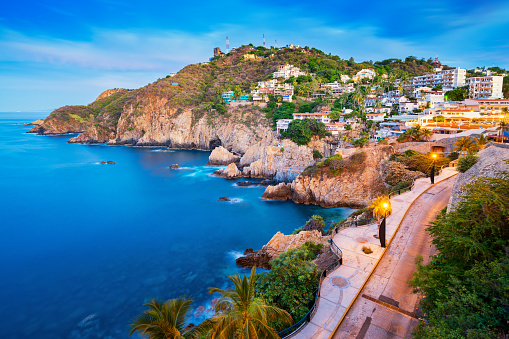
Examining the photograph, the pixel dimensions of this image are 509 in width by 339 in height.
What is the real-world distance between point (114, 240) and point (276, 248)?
1994cm

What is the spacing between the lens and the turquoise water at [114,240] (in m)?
20.6

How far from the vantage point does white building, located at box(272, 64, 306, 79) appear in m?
105

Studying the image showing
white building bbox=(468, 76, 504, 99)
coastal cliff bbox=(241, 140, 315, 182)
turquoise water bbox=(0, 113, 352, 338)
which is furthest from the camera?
white building bbox=(468, 76, 504, 99)

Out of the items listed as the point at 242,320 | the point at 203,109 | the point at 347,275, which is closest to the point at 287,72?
the point at 203,109

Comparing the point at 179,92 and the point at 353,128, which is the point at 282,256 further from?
the point at 179,92

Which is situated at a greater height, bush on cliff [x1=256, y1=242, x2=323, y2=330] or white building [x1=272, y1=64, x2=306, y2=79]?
white building [x1=272, y1=64, x2=306, y2=79]

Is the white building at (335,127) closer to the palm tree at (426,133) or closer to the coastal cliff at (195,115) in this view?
the coastal cliff at (195,115)

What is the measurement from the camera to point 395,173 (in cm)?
3791

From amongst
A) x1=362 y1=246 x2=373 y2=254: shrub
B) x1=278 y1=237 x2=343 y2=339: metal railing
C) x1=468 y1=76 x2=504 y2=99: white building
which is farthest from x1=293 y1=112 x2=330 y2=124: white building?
x1=278 y1=237 x2=343 y2=339: metal railing

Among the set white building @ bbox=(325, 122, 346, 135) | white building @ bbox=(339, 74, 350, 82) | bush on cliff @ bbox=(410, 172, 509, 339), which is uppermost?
white building @ bbox=(339, 74, 350, 82)

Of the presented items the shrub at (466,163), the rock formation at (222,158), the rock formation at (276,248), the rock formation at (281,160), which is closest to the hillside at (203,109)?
the rock formation at (222,158)

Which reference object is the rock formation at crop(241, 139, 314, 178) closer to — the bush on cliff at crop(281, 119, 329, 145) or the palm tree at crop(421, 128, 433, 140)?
the bush on cliff at crop(281, 119, 329, 145)

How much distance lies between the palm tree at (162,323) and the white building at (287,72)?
342ft

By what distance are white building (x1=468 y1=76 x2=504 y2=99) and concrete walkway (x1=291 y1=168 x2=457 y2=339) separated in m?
64.0
